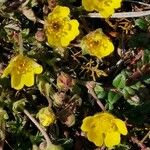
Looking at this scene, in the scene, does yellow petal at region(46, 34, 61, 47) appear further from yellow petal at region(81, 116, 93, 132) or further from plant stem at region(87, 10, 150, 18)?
yellow petal at region(81, 116, 93, 132)

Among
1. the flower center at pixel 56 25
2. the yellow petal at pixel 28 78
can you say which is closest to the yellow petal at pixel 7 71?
the yellow petal at pixel 28 78

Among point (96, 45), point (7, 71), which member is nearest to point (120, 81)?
point (96, 45)

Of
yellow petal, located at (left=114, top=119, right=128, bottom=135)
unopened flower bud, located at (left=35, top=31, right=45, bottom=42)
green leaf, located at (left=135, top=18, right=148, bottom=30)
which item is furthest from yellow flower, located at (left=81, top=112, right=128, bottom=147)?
green leaf, located at (left=135, top=18, right=148, bottom=30)

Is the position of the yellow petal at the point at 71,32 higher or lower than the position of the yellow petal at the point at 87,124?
higher

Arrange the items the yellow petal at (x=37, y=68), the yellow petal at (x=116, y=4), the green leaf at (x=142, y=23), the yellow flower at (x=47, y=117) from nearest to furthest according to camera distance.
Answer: the yellow flower at (x=47, y=117)
the yellow petal at (x=37, y=68)
the yellow petal at (x=116, y=4)
the green leaf at (x=142, y=23)

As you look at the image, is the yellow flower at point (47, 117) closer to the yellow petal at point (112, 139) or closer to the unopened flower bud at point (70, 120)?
the unopened flower bud at point (70, 120)

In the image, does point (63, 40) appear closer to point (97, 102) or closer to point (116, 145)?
point (97, 102)
